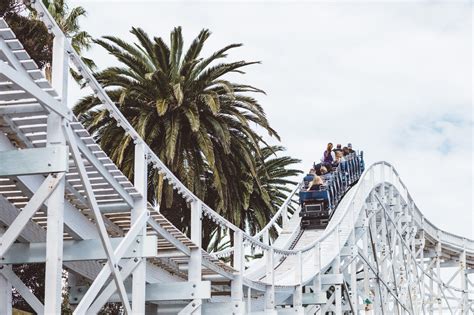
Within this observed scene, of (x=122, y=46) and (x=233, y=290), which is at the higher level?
(x=122, y=46)

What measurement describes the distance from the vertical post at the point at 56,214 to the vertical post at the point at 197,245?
4.93m

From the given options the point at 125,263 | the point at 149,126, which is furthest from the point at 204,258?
the point at 149,126

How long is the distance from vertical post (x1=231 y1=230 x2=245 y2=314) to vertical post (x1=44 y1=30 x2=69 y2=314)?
271 inches

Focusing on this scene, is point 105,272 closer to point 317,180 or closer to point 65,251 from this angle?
point 65,251

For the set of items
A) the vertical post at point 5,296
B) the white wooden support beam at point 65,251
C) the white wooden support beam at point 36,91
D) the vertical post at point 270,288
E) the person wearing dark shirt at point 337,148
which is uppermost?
the person wearing dark shirt at point 337,148

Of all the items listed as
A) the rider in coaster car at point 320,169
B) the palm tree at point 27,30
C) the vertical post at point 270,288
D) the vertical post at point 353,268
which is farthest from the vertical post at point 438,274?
the vertical post at point 270,288

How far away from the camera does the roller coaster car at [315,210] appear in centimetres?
2916

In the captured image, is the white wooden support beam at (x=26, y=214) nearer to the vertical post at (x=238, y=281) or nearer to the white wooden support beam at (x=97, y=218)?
the white wooden support beam at (x=97, y=218)

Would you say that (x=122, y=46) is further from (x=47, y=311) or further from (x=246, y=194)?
(x=47, y=311)

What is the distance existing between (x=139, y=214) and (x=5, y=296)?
7.14 feet

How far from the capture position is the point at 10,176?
11.5 metres

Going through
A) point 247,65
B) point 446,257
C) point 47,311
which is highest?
point 247,65

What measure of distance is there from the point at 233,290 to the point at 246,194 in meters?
13.3

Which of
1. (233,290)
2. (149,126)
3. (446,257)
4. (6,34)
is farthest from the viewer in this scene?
(446,257)
